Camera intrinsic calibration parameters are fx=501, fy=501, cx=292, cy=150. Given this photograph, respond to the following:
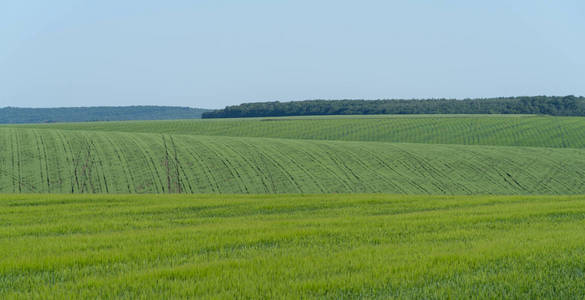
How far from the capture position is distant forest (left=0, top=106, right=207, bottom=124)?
138000 millimetres

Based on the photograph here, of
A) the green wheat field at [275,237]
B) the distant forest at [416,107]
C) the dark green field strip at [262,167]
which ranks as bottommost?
the dark green field strip at [262,167]

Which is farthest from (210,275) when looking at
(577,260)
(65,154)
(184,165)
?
(65,154)

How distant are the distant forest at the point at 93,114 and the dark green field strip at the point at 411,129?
82.6m

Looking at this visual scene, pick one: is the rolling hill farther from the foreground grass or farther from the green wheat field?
the foreground grass

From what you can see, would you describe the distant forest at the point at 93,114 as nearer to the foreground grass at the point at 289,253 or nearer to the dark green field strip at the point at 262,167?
the dark green field strip at the point at 262,167

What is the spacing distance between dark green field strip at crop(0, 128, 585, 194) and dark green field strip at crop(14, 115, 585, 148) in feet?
55.0

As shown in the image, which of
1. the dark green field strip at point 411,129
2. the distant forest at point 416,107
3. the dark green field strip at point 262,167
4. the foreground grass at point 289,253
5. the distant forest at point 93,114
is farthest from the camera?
the distant forest at point 93,114

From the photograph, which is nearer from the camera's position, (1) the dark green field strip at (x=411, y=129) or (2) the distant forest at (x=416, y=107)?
(1) the dark green field strip at (x=411, y=129)

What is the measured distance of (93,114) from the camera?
151375 mm

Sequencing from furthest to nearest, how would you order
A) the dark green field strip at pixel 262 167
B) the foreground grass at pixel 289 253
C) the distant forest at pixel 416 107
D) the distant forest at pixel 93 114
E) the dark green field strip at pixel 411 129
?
the distant forest at pixel 93 114, the distant forest at pixel 416 107, the dark green field strip at pixel 411 129, the dark green field strip at pixel 262 167, the foreground grass at pixel 289 253

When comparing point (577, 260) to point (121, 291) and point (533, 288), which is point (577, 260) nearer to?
point (533, 288)

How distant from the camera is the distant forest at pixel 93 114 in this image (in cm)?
13800

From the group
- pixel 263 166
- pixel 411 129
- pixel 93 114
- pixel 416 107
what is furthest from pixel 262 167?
pixel 93 114

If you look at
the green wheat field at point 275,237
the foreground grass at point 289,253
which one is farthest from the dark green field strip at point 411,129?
the foreground grass at point 289,253
